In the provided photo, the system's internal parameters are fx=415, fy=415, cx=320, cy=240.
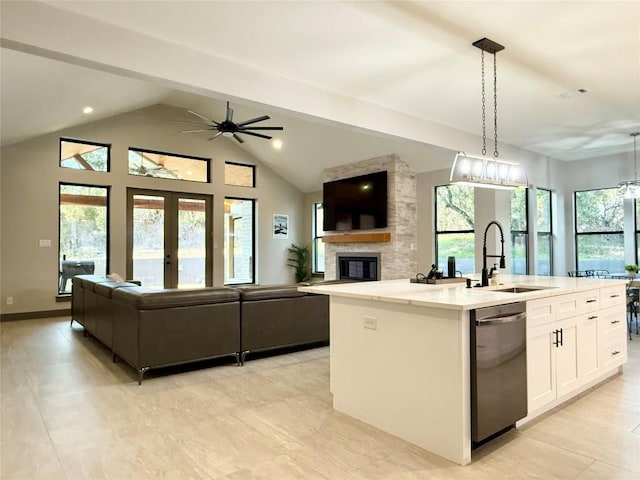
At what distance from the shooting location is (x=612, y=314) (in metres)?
3.70

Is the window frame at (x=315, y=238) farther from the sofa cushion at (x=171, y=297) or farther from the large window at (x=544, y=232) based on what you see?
the sofa cushion at (x=171, y=297)

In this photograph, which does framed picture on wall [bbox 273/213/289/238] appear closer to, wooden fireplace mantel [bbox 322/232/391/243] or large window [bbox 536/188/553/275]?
wooden fireplace mantel [bbox 322/232/391/243]

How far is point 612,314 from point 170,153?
310 inches

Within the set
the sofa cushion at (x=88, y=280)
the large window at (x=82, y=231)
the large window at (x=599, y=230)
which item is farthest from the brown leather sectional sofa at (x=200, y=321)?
the large window at (x=599, y=230)

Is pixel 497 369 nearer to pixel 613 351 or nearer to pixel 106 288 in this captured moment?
pixel 613 351

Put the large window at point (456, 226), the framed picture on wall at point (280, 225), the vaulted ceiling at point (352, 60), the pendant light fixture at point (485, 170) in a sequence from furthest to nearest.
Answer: the framed picture on wall at point (280, 225)
the large window at point (456, 226)
the pendant light fixture at point (485, 170)
the vaulted ceiling at point (352, 60)

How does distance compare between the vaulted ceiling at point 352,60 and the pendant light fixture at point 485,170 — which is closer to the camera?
the vaulted ceiling at point 352,60

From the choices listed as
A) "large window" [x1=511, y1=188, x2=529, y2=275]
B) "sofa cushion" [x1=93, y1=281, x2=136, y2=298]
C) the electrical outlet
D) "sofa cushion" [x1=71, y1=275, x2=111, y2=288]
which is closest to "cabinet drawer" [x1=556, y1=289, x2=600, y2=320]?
the electrical outlet

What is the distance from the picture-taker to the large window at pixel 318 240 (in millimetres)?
10203

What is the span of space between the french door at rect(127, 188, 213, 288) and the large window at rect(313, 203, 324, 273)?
2.57 meters

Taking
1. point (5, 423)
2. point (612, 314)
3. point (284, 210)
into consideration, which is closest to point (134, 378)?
point (5, 423)

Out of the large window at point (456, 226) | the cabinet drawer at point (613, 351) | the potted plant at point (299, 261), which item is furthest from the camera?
the potted plant at point (299, 261)

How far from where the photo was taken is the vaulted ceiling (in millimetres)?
2840

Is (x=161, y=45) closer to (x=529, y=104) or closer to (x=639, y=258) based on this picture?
(x=529, y=104)
